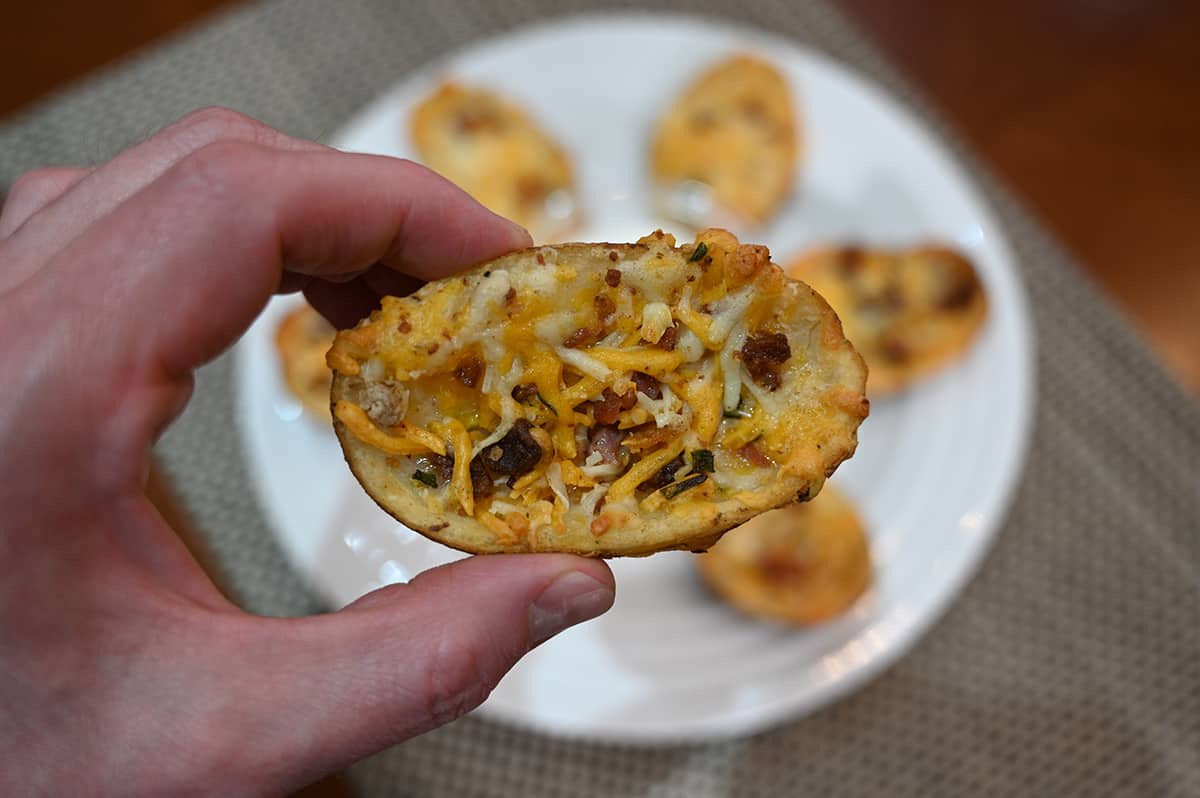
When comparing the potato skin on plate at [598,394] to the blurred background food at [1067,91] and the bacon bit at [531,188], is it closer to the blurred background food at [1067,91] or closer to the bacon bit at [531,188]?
the bacon bit at [531,188]

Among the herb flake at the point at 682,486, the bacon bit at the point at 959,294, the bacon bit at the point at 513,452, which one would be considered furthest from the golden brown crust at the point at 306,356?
the bacon bit at the point at 959,294

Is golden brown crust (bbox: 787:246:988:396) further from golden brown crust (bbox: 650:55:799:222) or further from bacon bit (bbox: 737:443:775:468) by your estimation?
bacon bit (bbox: 737:443:775:468)

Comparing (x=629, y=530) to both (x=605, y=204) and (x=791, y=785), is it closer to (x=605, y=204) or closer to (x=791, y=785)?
(x=791, y=785)

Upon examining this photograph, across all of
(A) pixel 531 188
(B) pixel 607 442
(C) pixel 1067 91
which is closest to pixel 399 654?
(B) pixel 607 442

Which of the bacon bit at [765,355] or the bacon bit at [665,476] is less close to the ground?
the bacon bit at [765,355]

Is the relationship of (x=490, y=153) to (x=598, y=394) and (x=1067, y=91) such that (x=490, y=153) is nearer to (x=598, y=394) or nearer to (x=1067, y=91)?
(x=598, y=394)

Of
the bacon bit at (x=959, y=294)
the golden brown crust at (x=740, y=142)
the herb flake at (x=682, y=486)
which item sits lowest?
the bacon bit at (x=959, y=294)

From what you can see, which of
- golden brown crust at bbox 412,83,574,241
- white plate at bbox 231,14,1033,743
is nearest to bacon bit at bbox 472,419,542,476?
white plate at bbox 231,14,1033,743

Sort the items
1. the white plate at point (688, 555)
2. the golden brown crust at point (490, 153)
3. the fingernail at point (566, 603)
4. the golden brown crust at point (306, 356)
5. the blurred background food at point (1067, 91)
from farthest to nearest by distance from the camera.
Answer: the blurred background food at point (1067, 91)
the golden brown crust at point (490, 153)
the golden brown crust at point (306, 356)
the white plate at point (688, 555)
the fingernail at point (566, 603)
